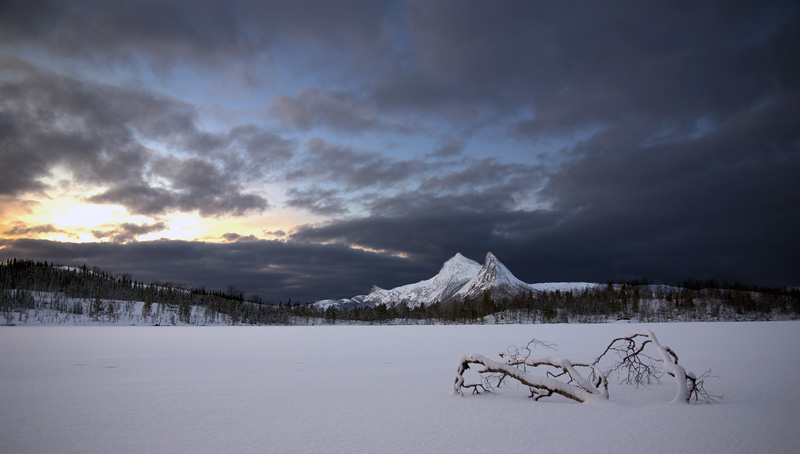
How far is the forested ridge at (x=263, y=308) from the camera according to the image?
460ft

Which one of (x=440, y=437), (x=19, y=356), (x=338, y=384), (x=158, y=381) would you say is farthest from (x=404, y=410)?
(x=19, y=356)

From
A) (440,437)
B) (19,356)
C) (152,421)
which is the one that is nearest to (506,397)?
(440,437)

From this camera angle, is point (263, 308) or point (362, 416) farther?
point (263, 308)

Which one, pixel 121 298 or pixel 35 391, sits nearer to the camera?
pixel 35 391

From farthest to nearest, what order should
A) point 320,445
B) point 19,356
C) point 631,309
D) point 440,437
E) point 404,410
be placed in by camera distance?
point 631,309 → point 19,356 → point 404,410 → point 440,437 → point 320,445

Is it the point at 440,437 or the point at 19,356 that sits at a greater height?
the point at 440,437

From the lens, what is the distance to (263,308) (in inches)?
7165

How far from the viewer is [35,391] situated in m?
10.9

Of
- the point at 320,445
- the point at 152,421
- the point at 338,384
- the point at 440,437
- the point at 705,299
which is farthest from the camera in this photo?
the point at 705,299

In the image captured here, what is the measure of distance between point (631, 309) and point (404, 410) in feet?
546

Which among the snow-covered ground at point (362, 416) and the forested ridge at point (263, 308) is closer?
the snow-covered ground at point (362, 416)

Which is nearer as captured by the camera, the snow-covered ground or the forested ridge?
the snow-covered ground

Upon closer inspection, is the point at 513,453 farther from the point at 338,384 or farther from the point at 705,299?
the point at 705,299

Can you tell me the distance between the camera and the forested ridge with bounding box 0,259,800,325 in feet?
460
